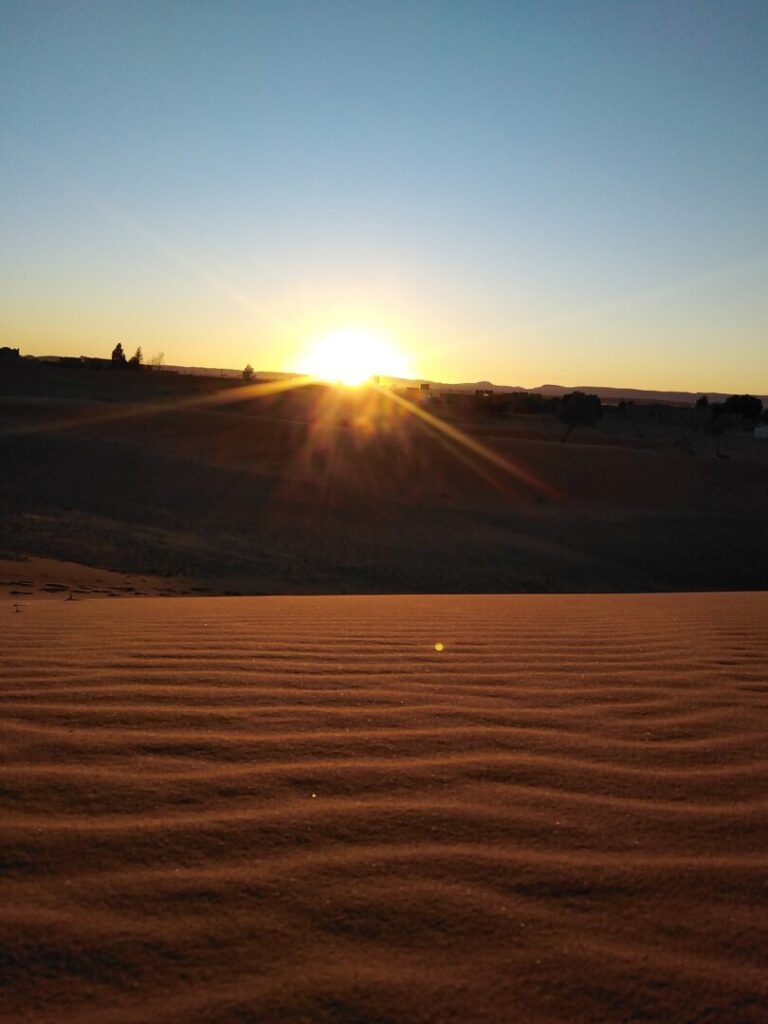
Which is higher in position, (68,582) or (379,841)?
(379,841)

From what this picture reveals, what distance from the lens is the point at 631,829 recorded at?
288cm

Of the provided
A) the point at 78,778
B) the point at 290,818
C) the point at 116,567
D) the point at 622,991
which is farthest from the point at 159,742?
the point at 116,567

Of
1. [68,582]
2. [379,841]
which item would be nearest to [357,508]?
[68,582]

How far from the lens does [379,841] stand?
2725 millimetres

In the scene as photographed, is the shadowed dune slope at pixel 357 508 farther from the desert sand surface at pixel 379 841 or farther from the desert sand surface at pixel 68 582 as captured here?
the desert sand surface at pixel 379 841

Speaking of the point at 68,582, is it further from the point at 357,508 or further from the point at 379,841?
the point at 357,508

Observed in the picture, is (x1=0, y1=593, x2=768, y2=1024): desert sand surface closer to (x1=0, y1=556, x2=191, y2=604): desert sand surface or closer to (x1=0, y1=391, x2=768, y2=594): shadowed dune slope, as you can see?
(x1=0, y1=556, x2=191, y2=604): desert sand surface

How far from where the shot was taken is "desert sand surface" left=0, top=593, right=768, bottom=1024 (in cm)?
207

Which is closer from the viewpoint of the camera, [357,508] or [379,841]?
[379,841]

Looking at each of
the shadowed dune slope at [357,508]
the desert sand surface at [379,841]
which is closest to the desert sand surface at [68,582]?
the shadowed dune slope at [357,508]

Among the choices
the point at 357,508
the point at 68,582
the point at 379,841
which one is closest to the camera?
the point at 379,841

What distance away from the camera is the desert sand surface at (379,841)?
207cm

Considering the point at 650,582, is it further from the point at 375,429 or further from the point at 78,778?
the point at 375,429

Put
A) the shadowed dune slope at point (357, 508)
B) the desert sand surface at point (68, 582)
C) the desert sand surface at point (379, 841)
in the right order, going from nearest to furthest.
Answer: the desert sand surface at point (379, 841) < the desert sand surface at point (68, 582) < the shadowed dune slope at point (357, 508)
